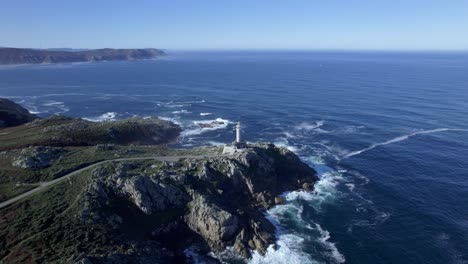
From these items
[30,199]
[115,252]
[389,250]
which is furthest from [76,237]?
[389,250]

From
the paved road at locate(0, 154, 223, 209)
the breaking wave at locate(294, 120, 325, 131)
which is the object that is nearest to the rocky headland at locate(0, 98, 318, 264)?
the paved road at locate(0, 154, 223, 209)

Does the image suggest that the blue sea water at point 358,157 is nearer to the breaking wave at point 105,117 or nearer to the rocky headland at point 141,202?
the breaking wave at point 105,117

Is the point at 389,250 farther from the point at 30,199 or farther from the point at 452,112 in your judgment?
the point at 452,112

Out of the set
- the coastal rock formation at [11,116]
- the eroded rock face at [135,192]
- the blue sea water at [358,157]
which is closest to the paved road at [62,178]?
the eroded rock face at [135,192]

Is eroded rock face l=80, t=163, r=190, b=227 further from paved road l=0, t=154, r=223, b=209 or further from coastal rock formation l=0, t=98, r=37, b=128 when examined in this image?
coastal rock formation l=0, t=98, r=37, b=128

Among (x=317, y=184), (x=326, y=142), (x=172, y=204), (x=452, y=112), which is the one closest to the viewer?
(x=172, y=204)
